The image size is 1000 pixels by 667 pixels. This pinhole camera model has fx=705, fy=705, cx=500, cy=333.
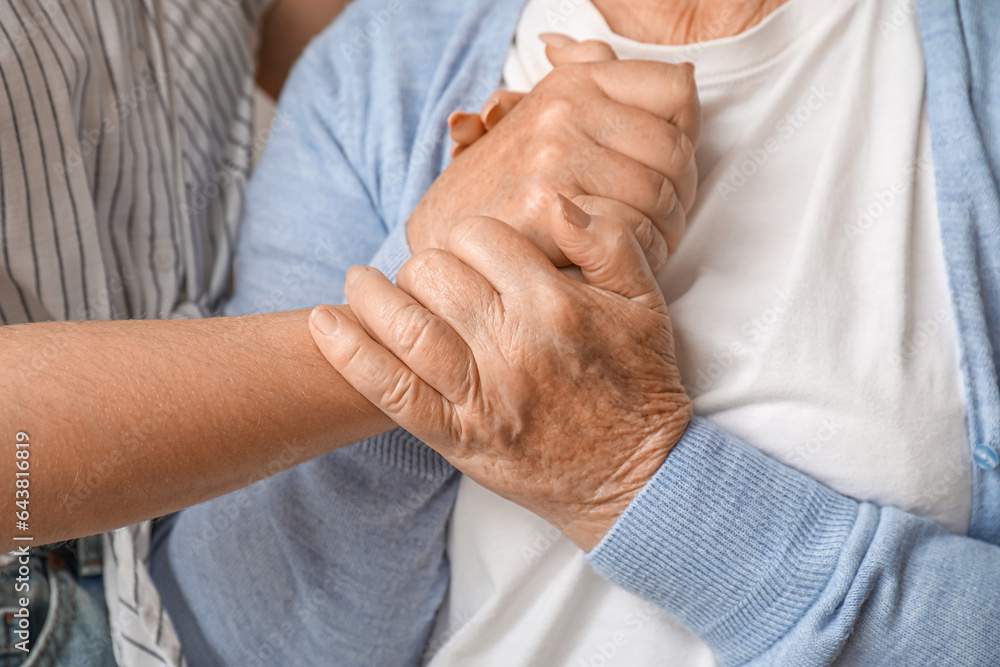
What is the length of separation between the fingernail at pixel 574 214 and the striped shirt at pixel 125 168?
0.62 meters

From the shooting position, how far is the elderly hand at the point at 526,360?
2.12 feet

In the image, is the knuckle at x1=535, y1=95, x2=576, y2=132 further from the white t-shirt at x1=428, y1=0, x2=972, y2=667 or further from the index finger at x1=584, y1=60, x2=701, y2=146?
the white t-shirt at x1=428, y1=0, x2=972, y2=667

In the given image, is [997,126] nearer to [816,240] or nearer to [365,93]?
[816,240]

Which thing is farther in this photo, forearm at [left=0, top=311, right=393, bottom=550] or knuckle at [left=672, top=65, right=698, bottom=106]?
knuckle at [left=672, top=65, right=698, bottom=106]

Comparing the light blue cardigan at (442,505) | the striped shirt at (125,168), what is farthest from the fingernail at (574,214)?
the striped shirt at (125,168)

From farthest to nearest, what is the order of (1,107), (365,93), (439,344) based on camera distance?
1. (365,93)
2. (1,107)
3. (439,344)

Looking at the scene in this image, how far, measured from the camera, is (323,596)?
88 cm

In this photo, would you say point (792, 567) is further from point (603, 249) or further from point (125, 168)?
point (125, 168)

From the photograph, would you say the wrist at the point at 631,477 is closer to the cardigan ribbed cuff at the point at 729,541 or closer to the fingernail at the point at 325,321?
the cardigan ribbed cuff at the point at 729,541

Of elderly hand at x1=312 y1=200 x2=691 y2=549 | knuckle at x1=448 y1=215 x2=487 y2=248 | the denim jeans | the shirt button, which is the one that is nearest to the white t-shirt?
the shirt button

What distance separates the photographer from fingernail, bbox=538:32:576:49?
87 centimetres

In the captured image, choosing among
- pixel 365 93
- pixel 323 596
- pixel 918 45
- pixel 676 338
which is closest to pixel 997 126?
pixel 918 45

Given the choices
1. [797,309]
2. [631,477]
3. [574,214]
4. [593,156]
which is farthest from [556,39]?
[631,477]

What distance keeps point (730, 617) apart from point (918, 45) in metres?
0.70
